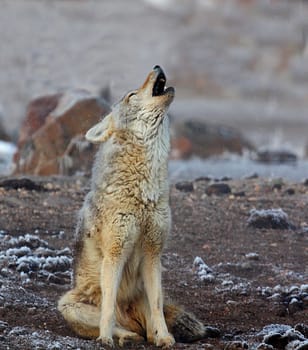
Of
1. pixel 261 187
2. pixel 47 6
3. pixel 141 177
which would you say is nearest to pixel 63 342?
pixel 141 177

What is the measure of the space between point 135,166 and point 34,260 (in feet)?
8.70

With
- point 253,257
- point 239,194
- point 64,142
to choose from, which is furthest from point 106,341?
point 64,142

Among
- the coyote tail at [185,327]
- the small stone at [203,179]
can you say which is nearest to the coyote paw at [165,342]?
the coyote tail at [185,327]

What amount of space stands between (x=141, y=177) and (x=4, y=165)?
10.9 metres

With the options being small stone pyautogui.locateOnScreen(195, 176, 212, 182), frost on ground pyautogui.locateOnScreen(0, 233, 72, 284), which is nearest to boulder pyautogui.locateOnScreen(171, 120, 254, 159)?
small stone pyautogui.locateOnScreen(195, 176, 212, 182)

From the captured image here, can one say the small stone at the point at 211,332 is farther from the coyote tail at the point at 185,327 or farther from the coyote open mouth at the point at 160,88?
the coyote open mouth at the point at 160,88

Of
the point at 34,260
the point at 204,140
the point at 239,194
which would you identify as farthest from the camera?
the point at 204,140

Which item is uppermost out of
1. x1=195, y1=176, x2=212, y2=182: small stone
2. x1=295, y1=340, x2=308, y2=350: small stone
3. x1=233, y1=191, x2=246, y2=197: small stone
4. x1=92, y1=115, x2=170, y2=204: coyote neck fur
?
x1=92, y1=115, x2=170, y2=204: coyote neck fur

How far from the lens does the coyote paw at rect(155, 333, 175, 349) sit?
6871 mm

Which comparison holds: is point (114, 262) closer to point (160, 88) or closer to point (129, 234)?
point (129, 234)

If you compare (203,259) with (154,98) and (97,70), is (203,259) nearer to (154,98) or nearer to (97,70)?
(154,98)

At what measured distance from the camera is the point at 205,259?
1024cm

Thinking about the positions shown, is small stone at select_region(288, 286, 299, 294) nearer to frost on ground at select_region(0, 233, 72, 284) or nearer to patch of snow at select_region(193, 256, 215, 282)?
patch of snow at select_region(193, 256, 215, 282)

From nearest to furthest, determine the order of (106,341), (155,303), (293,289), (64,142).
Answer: (106,341), (155,303), (293,289), (64,142)
